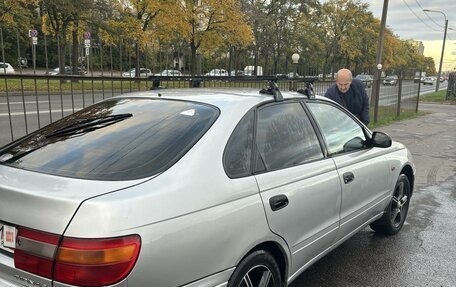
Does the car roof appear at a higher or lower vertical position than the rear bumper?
higher

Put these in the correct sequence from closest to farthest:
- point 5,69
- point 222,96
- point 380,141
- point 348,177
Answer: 1. point 222,96
2. point 348,177
3. point 380,141
4. point 5,69

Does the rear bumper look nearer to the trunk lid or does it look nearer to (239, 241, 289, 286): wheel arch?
the trunk lid

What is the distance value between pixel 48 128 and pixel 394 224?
140 inches

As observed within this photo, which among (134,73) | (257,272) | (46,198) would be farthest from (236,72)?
(46,198)

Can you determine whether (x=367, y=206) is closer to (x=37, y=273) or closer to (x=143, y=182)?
(x=143, y=182)

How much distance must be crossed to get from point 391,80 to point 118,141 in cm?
1591

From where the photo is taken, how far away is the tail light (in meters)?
1.73

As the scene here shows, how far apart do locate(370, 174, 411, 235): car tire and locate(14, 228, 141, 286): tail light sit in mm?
3183

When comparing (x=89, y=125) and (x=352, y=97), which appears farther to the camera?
(x=352, y=97)

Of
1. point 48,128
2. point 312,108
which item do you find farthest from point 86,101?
point 312,108

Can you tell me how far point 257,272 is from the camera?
8.07 feet

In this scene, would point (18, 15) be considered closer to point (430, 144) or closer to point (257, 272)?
point (430, 144)

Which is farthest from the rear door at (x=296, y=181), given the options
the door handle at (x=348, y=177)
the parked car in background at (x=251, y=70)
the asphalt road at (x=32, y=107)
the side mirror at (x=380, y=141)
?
the parked car in background at (x=251, y=70)

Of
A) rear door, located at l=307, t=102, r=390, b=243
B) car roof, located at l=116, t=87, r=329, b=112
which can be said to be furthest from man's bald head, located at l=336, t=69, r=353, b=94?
car roof, located at l=116, t=87, r=329, b=112
